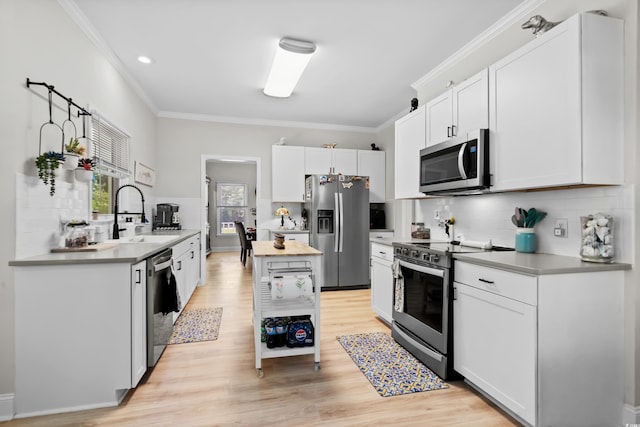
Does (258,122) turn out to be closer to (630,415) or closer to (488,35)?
(488,35)

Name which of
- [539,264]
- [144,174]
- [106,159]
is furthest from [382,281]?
[144,174]

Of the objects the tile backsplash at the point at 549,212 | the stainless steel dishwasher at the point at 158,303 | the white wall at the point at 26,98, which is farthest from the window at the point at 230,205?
the tile backsplash at the point at 549,212

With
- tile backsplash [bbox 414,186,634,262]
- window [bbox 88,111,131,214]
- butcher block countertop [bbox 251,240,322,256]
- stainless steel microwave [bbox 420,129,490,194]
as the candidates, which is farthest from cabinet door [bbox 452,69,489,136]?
window [bbox 88,111,131,214]

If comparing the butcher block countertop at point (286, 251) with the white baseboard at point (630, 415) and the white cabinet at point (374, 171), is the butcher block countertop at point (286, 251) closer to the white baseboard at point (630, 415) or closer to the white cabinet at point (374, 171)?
the white baseboard at point (630, 415)

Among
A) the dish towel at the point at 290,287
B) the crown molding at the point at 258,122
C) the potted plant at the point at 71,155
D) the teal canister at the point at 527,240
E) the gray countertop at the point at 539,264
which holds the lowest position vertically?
the dish towel at the point at 290,287

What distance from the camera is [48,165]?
203cm

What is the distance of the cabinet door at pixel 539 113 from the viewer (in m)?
1.73

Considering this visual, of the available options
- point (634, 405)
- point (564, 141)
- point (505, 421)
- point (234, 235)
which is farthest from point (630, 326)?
point (234, 235)

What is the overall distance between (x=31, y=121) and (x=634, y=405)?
12.7 ft

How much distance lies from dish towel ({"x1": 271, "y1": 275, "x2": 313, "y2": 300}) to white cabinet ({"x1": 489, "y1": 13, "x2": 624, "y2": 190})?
5.29 feet

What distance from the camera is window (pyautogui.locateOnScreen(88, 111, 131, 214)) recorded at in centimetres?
293

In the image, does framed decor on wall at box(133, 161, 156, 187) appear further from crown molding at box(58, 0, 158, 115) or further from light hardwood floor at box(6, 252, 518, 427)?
light hardwood floor at box(6, 252, 518, 427)

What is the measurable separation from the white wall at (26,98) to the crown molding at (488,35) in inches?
130

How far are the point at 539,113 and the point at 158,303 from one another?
291 centimetres
